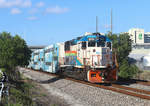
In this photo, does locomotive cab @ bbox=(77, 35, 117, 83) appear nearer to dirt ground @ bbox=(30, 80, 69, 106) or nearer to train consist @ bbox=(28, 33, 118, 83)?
train consist @ bbox=(28, 33, 118, 83)

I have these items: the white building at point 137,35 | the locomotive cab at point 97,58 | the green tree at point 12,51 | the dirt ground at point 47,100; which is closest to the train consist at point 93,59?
the locomotive cab at point 97,58

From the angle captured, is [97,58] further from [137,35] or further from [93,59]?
[137,35]

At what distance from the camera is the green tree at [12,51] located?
16906mm

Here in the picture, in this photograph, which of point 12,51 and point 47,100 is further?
point 12,51

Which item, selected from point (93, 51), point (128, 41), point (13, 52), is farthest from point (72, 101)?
point (128, 41)

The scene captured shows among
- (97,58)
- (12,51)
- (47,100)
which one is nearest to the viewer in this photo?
(47,100)

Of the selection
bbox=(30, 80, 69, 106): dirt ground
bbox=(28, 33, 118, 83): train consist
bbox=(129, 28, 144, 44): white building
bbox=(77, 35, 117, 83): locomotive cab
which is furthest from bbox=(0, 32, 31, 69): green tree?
bbox=(129, 28, 144, 44): white building

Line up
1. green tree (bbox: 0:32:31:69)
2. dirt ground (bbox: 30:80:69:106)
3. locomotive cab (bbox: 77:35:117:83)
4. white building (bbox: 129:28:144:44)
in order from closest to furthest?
1. dirt ground (bbox: 30:80:69:106)
2. locomotive cab (bbox: 77:35:117:83)
3. green tree (bbox: 0:32:31:69)
4. white building (bbox: 129:28:144:44)

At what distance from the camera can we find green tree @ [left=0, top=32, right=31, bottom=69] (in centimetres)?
1691

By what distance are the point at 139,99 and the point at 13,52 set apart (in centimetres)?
1135

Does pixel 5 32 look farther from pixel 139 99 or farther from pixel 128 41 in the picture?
pixel 128 41

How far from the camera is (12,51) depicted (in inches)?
669

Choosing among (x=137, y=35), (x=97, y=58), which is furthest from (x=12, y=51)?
(x=137, y=35)

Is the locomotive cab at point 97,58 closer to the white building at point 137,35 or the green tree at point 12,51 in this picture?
the green tree at point 12,51
